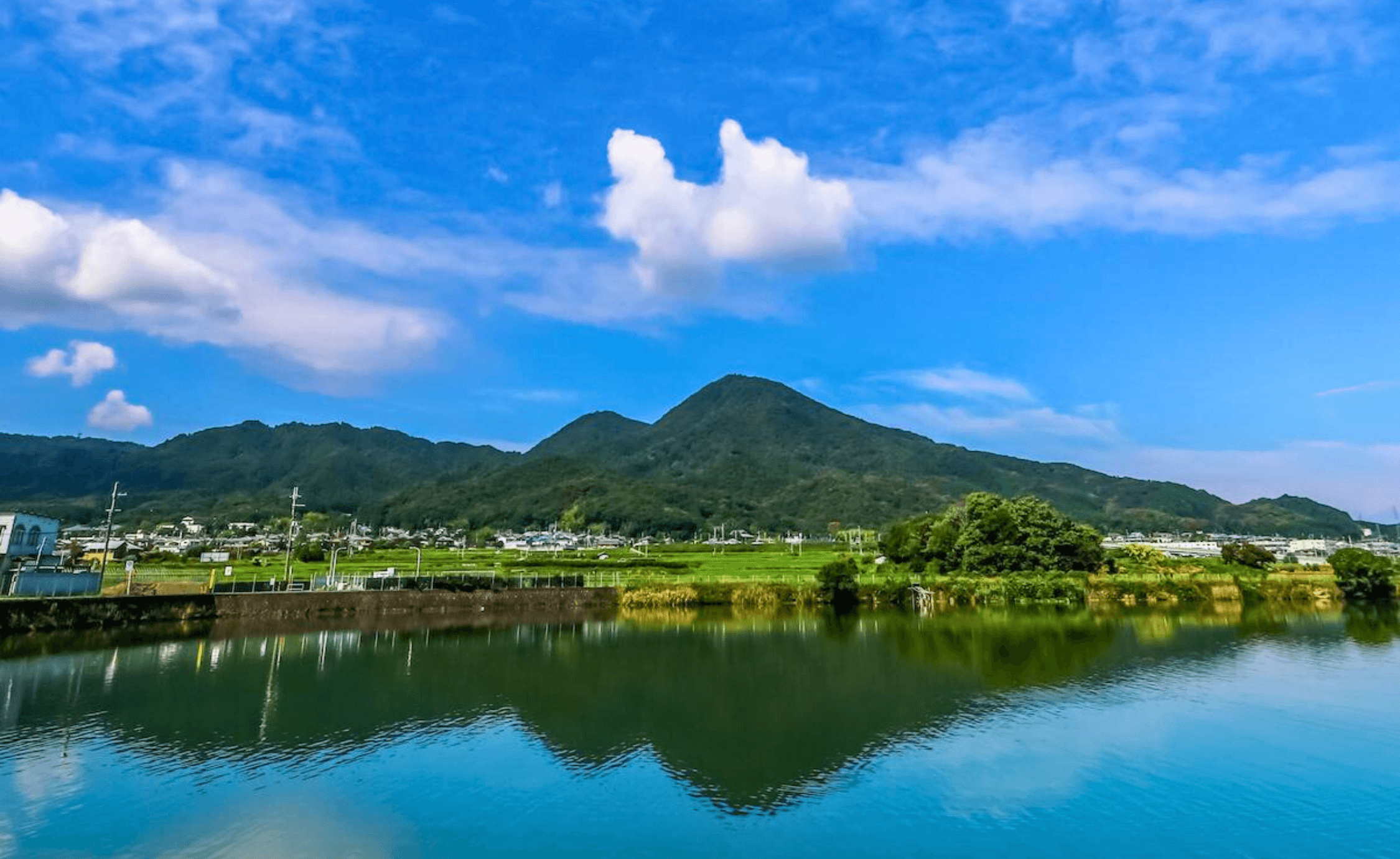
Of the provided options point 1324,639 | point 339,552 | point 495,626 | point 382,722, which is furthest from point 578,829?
point 339,552

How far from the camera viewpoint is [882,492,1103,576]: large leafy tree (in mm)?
63031

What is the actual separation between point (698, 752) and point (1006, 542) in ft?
172

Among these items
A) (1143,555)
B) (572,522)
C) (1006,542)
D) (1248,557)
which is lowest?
(1143,555)

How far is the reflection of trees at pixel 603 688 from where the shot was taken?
19.2 m

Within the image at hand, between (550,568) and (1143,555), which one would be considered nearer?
(550,568)

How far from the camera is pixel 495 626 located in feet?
148

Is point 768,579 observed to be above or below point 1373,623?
above

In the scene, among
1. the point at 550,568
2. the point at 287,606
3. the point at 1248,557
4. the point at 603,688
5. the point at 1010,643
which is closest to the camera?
the point at 603,688

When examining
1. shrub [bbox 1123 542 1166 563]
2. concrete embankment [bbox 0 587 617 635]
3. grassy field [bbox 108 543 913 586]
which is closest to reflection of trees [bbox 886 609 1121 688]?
grassy field [bbox 108 543 913 586]

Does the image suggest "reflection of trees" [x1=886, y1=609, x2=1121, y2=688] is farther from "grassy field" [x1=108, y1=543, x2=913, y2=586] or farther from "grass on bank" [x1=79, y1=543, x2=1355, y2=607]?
"grassy field" [x1=108, y1=543, x2=913, y2=586]

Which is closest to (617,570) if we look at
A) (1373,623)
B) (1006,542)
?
(1006,542)

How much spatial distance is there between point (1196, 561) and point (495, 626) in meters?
69.0

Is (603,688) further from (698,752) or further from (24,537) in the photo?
(24,537)

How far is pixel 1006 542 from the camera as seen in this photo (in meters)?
64.2
